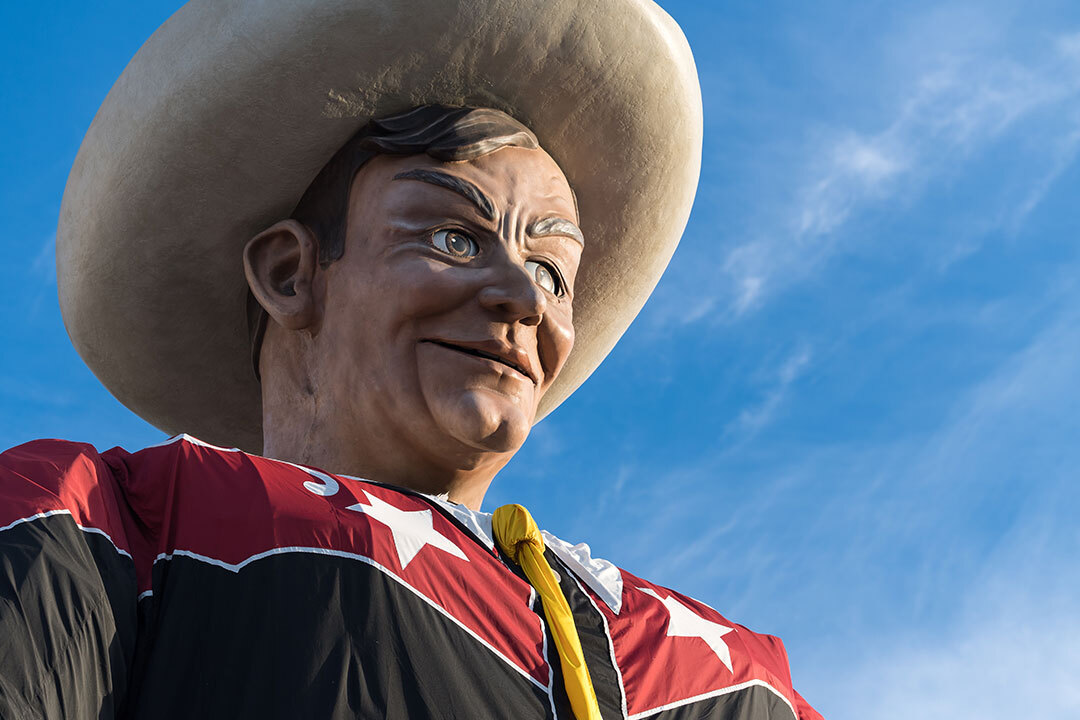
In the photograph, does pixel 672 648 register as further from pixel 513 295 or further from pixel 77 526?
pixel 77 526

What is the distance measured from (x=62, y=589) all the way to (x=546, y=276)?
203cm

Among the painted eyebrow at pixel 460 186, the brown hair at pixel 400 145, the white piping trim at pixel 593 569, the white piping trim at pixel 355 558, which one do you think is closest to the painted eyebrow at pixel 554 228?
the painted eyebrow at pixel 460 186

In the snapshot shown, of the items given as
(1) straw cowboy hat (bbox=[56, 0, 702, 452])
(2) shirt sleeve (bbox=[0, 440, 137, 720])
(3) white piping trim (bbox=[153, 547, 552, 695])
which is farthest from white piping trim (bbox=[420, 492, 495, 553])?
(1) straw cowboy hat (bbox=[56, 0, 702, 452])

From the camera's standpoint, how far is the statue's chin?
3877 mm

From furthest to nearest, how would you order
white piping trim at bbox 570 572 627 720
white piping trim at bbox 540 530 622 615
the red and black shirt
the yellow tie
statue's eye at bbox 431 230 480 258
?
statue's eye at bbox 431 230 480 258
white piping trim at bbox 540 530 622 615
white piping trim at bbox 570 572 627 720
the yellow tie
the red and black shirt

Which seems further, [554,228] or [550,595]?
[554,228]

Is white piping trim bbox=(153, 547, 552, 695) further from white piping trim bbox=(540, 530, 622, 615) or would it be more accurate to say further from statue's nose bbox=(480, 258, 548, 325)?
statue's nose bbox=(480, 258, 548, 325)

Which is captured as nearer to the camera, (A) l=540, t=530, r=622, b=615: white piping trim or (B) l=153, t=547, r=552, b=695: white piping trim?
(B) l=153, t=547, r=552, b=695: white piping trim

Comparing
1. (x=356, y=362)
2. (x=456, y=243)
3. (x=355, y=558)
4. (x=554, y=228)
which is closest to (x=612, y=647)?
(x=355, y=558)

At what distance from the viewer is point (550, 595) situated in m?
3.43

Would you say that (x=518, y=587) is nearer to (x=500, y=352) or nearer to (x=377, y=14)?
(x=500, y=352)

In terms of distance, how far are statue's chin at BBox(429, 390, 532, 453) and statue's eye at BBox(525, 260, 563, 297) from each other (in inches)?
18.9

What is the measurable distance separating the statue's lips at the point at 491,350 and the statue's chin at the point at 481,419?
0.34 ft

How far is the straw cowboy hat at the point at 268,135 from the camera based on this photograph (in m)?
4.23
